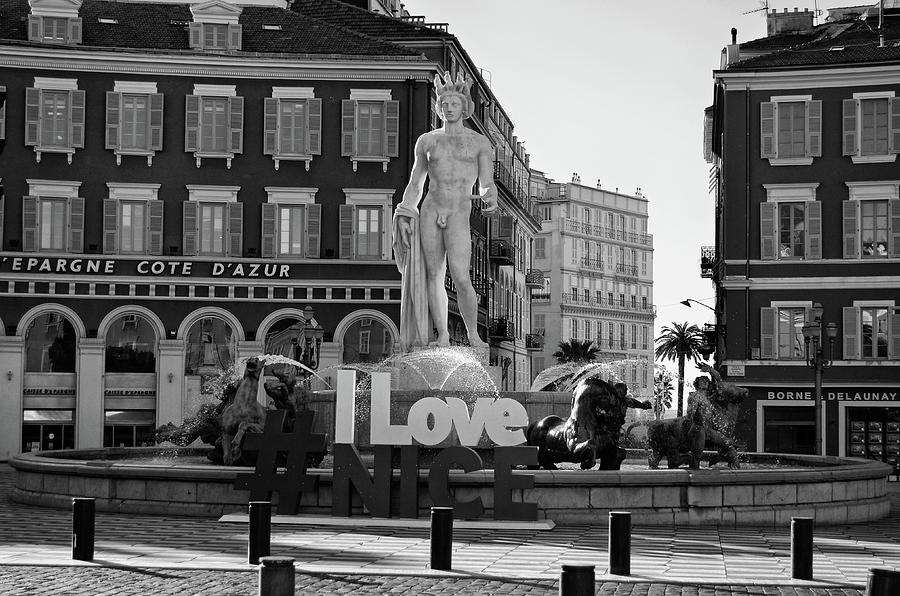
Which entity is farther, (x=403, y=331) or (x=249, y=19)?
(x=249, y=19)

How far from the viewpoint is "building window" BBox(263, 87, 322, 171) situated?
161ft

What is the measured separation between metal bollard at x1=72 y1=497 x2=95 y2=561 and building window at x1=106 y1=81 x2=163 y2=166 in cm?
3591

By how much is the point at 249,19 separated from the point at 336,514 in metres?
36.2

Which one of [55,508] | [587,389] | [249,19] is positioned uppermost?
[249,19]

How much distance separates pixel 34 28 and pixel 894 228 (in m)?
28.0

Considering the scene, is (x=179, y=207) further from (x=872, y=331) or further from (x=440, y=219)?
(x=440, y=219)

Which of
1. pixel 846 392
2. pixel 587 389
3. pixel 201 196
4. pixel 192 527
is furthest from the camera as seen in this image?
pixel 201 196

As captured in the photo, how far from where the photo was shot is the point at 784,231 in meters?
47.0

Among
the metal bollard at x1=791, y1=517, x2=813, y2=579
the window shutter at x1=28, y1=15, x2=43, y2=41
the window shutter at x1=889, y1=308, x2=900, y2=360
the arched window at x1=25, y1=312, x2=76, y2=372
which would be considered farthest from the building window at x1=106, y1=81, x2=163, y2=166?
the metal bollard at x1=791, y1=517, x2=813, y2=579

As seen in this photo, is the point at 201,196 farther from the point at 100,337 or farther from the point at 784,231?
the point at 784,231

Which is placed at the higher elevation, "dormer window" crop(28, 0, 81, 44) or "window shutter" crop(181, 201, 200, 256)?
"dormer window" crop(28, 0, 81, 44)

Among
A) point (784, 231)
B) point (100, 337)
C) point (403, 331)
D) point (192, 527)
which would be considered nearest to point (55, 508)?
point (192, 527)

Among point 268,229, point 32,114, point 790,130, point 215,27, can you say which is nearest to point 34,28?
point 32,114

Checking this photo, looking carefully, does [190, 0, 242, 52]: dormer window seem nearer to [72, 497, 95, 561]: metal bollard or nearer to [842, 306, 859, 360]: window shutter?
[842, 306, 859, 360]: window shutter
